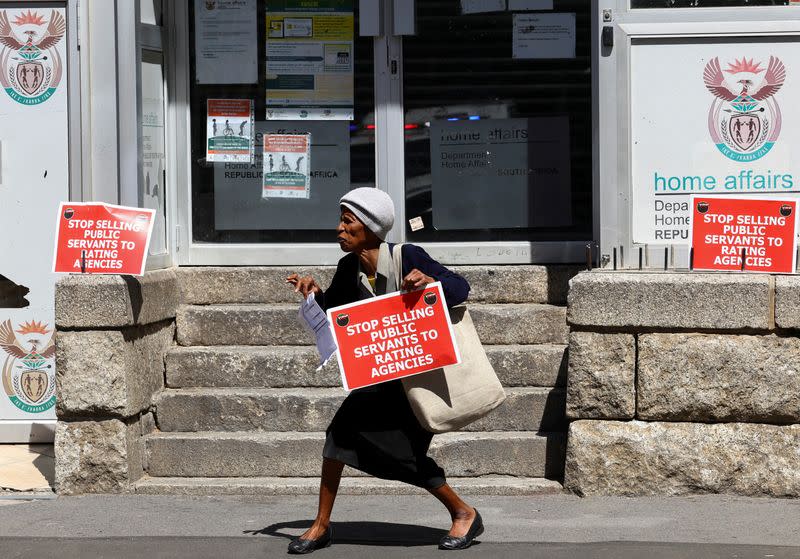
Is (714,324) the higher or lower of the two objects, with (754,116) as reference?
lower

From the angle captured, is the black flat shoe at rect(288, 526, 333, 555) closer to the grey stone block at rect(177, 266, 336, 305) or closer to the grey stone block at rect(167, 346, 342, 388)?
the grey stone block at rect(167, 346, 342, 388)

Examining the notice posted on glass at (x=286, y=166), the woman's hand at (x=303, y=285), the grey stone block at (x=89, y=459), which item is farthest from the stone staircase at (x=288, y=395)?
the woman's hand at (x=303, y=285)

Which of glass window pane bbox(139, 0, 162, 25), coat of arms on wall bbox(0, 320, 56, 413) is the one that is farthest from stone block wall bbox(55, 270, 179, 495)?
glass window pane bbox(139, 0, 162, 25)

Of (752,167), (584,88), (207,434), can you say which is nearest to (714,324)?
(752,167)

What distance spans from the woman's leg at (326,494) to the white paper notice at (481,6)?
3.60 meters

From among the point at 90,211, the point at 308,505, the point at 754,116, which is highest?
the point at 754,116

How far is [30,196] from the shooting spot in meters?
7.99

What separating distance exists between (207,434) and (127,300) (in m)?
0.92

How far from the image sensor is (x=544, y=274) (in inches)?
313

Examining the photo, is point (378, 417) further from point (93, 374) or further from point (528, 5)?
point (528, 5)

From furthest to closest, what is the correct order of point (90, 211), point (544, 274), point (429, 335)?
point (544, 274) < point (90, 211) < point (429, 335)

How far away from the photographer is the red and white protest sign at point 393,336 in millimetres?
5508

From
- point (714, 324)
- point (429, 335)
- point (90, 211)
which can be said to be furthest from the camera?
point (90, 211)

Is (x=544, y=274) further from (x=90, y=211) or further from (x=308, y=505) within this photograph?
(x=90, y=211)
